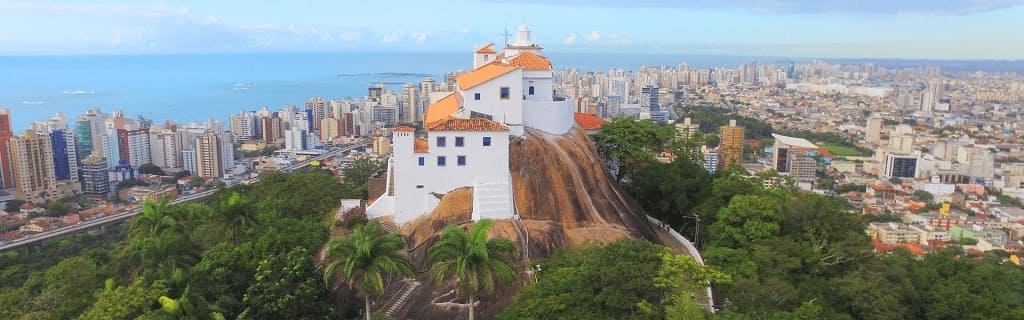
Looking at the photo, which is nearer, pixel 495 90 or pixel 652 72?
pixel 495 90

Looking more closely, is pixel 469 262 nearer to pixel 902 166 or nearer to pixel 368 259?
pixel 368 259

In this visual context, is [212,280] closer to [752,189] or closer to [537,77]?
[537,77]

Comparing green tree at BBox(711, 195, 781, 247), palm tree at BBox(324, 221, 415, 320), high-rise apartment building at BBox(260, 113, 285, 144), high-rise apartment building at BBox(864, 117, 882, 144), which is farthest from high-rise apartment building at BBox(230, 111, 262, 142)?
high-rise apartment building at BBox(864, 117, 882, 144)

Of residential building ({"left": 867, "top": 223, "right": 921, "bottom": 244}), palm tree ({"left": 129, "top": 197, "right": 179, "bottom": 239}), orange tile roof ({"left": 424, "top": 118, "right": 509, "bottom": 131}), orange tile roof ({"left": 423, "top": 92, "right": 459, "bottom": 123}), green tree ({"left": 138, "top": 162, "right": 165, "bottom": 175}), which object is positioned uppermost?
orange tile roof ({"left": 423, "top": 92, "right": 459, "bottom": 123})

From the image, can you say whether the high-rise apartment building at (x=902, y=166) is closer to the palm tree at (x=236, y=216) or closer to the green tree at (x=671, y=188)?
the green tree at (x=671, y=188)

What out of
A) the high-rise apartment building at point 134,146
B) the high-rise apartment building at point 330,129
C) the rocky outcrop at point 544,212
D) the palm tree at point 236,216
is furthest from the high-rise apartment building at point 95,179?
the rocky outcrop at point 544,212

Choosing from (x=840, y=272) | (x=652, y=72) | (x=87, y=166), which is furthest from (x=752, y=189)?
(x=652, y=72)

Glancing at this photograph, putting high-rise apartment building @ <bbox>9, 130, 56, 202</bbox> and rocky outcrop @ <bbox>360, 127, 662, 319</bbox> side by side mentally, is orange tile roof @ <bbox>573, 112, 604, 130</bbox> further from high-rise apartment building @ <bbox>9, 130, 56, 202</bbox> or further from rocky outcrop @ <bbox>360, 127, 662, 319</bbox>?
high-rise apartment building @ <bbox>9, 130, 56, 202</bbox>

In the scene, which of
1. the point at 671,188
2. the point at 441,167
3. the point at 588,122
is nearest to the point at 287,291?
the point at 441,167
